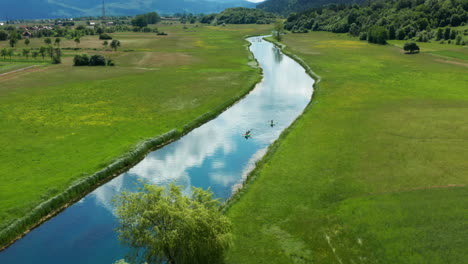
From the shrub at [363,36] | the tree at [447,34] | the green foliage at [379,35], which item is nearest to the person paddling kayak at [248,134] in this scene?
the green foliage at [379,35]

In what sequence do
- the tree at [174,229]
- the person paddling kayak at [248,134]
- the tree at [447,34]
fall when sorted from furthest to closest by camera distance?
the tree at [447,34] → the person paddling kayak at [248,134] → the tree at [174,229]

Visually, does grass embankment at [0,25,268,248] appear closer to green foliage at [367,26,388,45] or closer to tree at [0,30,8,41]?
green foliage at [367,26,388,45]

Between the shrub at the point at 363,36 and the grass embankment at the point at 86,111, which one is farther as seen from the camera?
the shrub at the point at 363,36

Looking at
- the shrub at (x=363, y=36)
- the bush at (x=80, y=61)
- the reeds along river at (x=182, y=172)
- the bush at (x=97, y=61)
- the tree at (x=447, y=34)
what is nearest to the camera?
the reeds along river at (x=182, y=172)

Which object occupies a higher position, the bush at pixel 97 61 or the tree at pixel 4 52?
the tree at pixel 4 52

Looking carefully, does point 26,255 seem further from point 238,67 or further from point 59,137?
point 238,67

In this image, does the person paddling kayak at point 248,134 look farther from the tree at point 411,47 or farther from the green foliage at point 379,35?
the green foliage at point 379,35

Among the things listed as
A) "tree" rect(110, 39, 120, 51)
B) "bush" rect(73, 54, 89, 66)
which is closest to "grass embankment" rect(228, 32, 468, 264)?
"bush" rect(73, 54, 89, 66)
